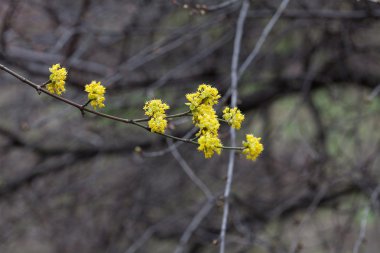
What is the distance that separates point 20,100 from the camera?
5461 mm

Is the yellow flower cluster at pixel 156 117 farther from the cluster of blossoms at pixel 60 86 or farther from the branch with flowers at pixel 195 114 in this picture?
the cluster of blossoms at pixel 60 86

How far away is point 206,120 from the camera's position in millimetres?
1772

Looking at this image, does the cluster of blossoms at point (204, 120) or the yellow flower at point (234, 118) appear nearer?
the cluster of blossoms at point (204, 120)

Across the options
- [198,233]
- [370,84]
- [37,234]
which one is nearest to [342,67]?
[370,84]

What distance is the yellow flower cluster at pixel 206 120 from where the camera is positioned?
1763 mm

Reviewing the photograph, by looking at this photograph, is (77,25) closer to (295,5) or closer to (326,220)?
(295,5)

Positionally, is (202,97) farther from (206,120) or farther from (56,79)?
(56,79)

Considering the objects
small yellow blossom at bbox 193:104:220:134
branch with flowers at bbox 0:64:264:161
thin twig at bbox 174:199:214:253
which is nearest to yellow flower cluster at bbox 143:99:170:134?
branch with flowers at bbox 0:64:264:161

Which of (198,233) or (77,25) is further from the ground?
(77,25)

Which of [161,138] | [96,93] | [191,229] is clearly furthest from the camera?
[161,138]

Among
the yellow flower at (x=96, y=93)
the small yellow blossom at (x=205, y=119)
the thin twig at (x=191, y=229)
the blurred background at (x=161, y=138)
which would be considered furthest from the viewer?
the blurred background at (x=161, y=138)

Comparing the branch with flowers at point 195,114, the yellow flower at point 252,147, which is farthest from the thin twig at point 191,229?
the branch with flowers at point 195,114

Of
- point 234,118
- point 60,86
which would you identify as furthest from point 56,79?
point 234,118

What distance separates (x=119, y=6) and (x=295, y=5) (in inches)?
63.5
